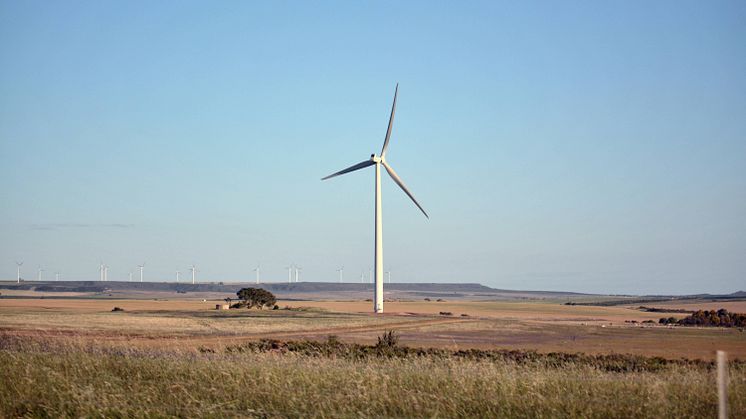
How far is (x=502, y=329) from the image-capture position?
210 feet

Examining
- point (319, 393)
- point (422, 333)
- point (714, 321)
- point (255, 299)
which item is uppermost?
point (255, 299)

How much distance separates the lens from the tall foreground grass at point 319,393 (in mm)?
14383

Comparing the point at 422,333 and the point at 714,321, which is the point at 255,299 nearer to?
the point at 422,333

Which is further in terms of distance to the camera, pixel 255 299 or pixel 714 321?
pixel 255 299

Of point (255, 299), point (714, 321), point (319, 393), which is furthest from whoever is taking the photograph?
point (255, 299)

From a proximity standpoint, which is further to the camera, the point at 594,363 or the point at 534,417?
the point at 594,363

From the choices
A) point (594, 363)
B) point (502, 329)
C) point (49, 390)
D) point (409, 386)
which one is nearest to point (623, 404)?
point (409, 386)

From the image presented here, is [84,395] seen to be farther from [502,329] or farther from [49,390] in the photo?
[502,329]

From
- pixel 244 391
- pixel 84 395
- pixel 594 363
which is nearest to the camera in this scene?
pixel 84 395

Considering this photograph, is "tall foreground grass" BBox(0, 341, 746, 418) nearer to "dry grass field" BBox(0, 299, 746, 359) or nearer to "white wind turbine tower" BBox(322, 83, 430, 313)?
"dry grass field" BBox(0, 299, 746, 359)

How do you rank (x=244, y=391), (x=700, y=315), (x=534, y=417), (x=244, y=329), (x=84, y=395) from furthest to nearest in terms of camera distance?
(x=700, y=315)
(x=244, y=329)
(x=244, y=391)
(x=84, y=395)
(x=534, y=417)

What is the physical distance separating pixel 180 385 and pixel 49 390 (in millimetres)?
2575

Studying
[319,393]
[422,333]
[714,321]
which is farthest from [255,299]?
[319,393]

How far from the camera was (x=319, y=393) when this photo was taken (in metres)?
16.2
